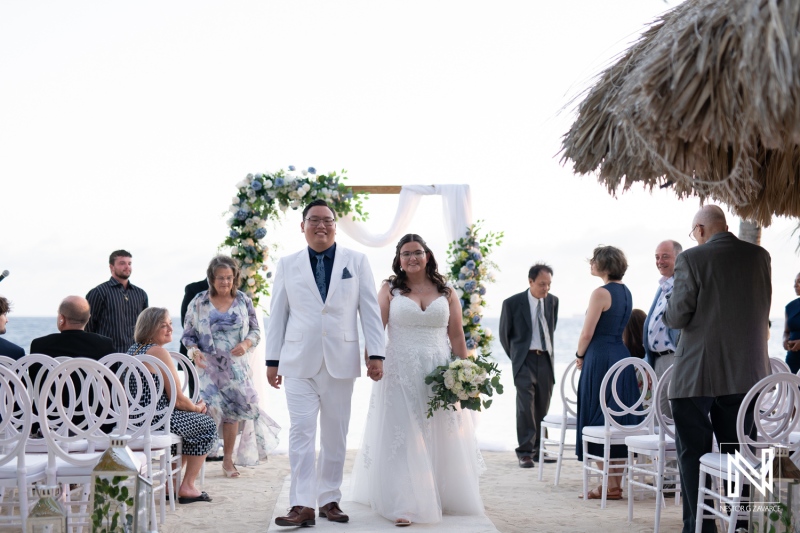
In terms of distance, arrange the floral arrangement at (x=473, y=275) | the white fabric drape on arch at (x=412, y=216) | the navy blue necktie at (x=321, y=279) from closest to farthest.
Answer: the navy blue necktie at (x=321, y=279), the floral arrangement at (x=473, y=275), the white fabric drape on arch at (x=412, y=216)

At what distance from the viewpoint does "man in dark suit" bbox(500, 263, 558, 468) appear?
861 cm

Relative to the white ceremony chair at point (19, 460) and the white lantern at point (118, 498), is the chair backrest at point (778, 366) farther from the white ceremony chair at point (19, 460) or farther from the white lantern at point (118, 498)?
the white ceremony chair at point (19, 460)

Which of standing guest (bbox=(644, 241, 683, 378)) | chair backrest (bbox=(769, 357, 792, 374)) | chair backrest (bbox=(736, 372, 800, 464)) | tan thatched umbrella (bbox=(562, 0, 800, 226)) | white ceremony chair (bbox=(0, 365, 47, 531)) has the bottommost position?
white ceremony chair (bbox=(0, 365, 47, 531))

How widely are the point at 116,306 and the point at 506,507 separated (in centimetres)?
390

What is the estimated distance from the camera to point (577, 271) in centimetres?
3444

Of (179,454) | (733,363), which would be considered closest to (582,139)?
(733,363)

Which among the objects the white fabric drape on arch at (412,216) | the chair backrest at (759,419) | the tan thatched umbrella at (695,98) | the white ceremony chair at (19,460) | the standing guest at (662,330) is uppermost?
the white fabric drape on arch at (412,216)

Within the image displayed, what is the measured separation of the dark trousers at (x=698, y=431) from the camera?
4.67 meters

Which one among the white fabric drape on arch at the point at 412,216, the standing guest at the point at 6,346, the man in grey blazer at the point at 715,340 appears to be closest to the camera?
the man in grey blazer at the point at 715,340

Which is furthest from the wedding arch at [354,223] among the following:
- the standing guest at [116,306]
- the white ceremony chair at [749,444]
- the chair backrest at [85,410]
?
the white ceremony chair at [749,444]

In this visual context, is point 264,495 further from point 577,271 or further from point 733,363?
point 577,271

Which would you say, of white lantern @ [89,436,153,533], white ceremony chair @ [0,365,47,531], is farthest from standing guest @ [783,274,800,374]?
white lantern @ [89,436,153,533]

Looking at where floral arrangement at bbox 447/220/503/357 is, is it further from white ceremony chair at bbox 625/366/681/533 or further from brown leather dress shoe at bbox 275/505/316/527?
brown leather dress shoe at bbox 275/505/316/527

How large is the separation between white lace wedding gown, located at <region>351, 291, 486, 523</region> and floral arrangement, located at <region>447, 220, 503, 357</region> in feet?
13.0
